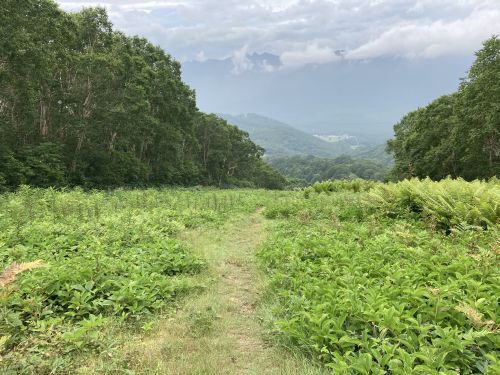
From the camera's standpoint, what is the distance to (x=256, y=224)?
14922 mm

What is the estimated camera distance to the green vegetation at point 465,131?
82.9 ft

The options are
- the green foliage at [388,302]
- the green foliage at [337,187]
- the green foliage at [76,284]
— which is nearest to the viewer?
the green foliage at [388,302]

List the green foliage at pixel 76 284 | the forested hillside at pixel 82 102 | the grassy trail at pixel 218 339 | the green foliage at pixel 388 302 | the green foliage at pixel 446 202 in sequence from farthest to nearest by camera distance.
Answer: the forested hillside at pixel 82 102 → the green foliage at pixel 446 202 → the green foliage at pixel 76 284 → the grassy trail at pixel 218 339 → the green foliage at pixel 388 302

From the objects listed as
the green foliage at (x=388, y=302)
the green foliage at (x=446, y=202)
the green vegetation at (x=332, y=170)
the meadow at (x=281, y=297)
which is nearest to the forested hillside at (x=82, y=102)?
the meadow at (x=281, y=297)

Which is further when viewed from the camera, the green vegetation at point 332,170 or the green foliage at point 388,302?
the green vegetation at point 332,170

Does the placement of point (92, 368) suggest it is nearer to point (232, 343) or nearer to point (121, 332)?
point (121, 332)

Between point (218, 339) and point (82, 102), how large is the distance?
30.3 m

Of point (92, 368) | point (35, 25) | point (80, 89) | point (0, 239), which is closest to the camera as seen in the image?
point (92, 368)

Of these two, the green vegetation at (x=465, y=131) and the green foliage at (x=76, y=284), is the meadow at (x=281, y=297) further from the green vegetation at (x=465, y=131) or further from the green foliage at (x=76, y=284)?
the green vegetation at (x=465, y=131)

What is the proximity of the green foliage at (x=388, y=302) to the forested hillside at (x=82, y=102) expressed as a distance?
21.0 m

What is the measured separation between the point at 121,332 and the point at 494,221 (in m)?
9.53

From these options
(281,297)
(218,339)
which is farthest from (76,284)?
(281,297)

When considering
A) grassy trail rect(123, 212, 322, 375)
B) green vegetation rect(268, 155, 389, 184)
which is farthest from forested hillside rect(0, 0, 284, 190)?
green vegetation rect(268, 155, 389, 184)

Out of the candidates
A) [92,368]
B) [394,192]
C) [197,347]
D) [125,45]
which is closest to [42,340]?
[92,368]
